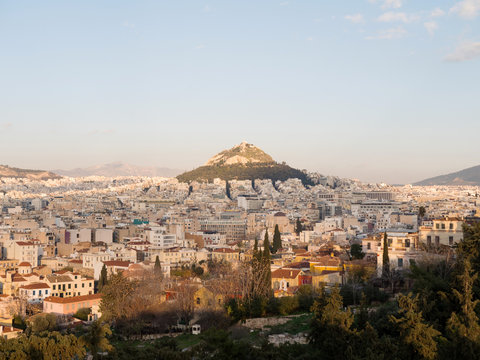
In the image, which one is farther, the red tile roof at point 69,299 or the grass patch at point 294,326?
the red tile roof at point 69,299

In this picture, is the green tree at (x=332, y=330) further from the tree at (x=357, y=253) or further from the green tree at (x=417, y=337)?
the tree at (x=357, y=253)

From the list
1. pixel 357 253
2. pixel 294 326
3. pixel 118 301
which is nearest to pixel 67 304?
pixel 118 301

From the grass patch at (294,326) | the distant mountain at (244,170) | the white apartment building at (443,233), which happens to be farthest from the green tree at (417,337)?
the distant mountain at (244,170)

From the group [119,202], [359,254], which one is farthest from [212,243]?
[119,202]

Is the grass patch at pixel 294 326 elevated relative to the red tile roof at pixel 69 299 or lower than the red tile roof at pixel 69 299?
elevated

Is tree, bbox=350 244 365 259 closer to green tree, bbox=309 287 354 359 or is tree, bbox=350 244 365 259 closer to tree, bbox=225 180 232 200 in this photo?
green tree, bbox=309 287 354 359

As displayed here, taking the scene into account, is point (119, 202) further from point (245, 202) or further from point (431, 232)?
point (431, 232)
